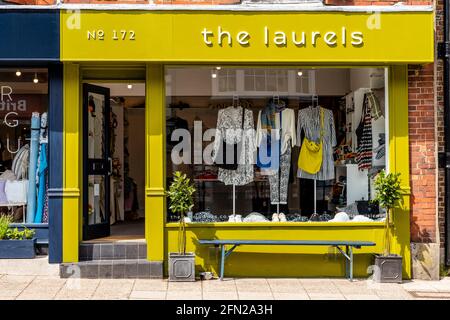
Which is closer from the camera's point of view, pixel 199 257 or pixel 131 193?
pixel 199 257

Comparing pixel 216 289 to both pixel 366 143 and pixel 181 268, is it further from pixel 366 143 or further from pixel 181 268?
pixel 366 143

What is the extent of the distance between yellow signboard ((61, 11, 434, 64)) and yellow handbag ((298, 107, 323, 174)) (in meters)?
1.31

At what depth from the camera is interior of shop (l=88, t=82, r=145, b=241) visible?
11.7 m

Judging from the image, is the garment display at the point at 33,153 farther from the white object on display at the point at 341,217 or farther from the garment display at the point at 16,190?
the white object on display at the point at 341,217

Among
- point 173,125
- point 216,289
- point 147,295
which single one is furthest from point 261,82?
point 147,295

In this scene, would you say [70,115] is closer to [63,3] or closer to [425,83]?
[63,3]

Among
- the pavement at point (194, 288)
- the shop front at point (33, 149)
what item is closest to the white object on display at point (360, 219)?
the pavement at point (194, 288)

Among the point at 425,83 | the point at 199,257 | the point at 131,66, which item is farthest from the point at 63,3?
the point at 425,83

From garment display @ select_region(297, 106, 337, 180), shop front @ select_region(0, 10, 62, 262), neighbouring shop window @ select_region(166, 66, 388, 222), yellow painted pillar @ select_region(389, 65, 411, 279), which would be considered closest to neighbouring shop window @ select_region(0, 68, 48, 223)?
shop front @ select_region(0, 10, 62, 262)

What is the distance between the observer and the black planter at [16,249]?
9.66 meters

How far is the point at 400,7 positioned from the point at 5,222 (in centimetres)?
650

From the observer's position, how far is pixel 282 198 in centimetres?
1027

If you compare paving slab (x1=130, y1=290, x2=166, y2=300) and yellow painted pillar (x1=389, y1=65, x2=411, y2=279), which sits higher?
yellow painted pillar (x1=389, y1=65, x2=411, y2=279)

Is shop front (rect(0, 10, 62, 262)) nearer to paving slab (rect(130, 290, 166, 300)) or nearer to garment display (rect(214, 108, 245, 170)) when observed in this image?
paving slab (rect(130, 290, 166, 300))
